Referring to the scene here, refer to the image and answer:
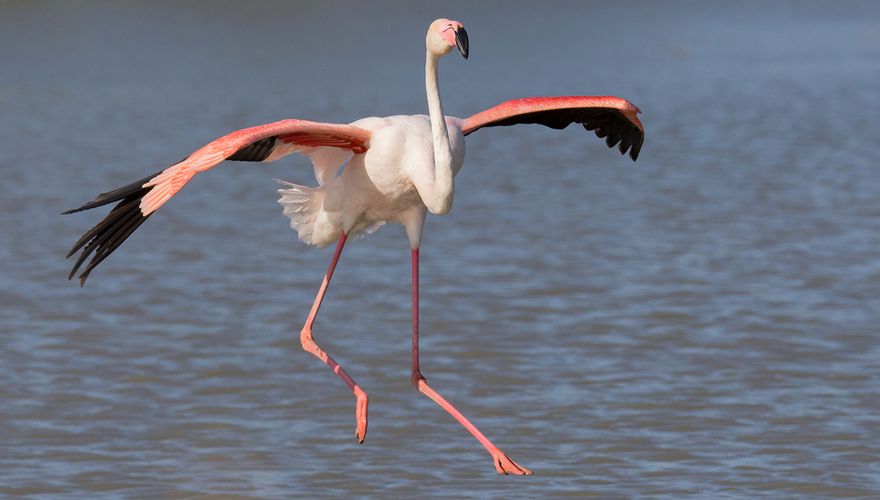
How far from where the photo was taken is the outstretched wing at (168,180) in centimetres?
673

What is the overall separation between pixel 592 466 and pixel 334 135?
6.87ft

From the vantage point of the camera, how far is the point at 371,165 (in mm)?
7746

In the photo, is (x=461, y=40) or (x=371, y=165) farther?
(x=371, y=165)

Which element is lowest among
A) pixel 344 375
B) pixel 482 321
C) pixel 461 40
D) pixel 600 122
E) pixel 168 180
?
pixel 344 375

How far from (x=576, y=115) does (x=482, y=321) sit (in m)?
2.78

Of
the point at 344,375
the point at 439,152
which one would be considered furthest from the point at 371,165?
the point at 344,375

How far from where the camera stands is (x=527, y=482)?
8000 millimetres

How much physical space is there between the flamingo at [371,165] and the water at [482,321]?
32.9 inches

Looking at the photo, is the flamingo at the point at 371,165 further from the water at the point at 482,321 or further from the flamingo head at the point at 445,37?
Answer: the water at the point at 482,321

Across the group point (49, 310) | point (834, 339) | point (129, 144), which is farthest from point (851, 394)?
point (129, 144)

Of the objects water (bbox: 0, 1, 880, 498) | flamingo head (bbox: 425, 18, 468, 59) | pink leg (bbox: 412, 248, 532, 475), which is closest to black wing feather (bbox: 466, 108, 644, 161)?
pink leg (bbox: 412, 248, 532, 475)

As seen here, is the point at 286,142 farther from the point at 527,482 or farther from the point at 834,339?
the point at 834,339

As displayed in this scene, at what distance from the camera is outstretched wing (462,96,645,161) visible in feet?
26.7

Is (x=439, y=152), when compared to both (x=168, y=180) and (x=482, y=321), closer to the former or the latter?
(x=168, y=180)
